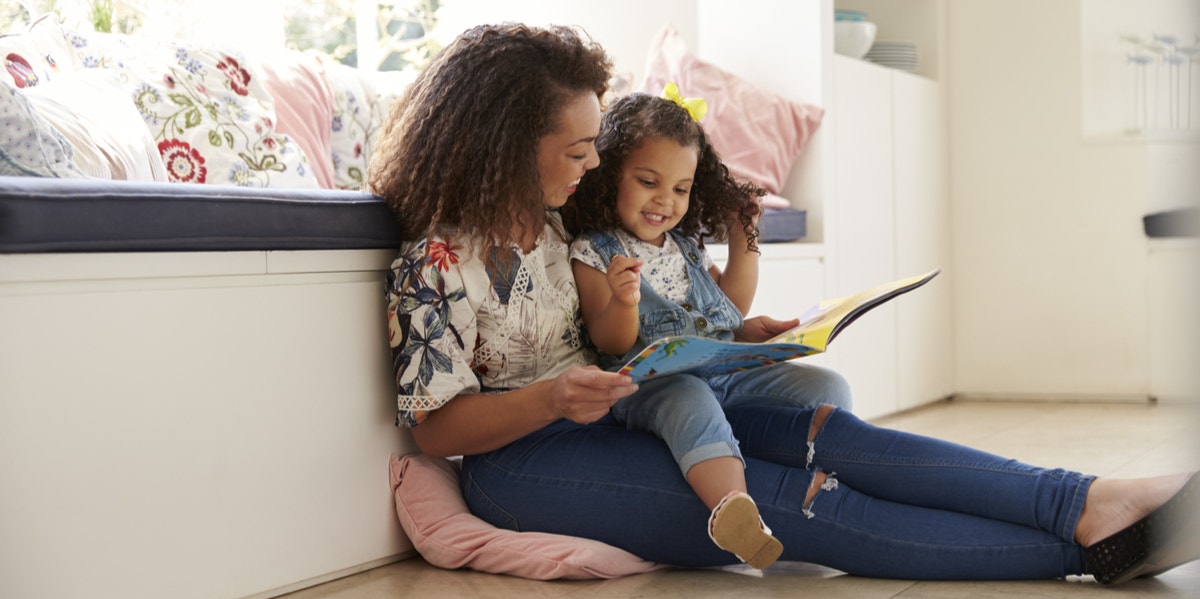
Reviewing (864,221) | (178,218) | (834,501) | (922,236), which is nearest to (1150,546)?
(834,501)

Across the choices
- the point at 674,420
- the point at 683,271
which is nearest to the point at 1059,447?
the point at 683,271

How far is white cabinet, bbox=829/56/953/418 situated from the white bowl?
8 cm

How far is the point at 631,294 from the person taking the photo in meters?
1.53

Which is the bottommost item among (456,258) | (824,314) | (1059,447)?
(1059,447)

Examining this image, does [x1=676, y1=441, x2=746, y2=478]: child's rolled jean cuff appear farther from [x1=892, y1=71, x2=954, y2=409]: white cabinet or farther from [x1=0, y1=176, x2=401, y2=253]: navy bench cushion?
[x1=892, y1=71, x2=954, y2=409]: white cabinet

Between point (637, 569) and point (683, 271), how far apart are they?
44 centimetres

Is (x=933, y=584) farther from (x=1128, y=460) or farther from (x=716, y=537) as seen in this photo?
(x=1128, y=460)

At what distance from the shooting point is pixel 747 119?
9.84 ft

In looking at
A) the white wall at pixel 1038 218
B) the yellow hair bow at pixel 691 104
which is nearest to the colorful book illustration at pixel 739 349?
the yellow hair bow at pixel 691 104

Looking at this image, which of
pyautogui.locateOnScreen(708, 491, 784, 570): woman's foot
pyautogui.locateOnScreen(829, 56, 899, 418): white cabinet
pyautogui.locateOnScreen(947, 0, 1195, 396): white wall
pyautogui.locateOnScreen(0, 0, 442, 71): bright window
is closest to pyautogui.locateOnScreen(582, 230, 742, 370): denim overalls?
pyautogui.locateOnScreen(708, 491, 784, 570): woman's foot

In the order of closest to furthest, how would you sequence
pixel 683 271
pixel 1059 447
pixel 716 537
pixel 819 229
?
pixel 716 537
pixel 683 271
pixel 1059 447
pixel 819 229

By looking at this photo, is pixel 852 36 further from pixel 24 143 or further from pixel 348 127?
pixel 24 143

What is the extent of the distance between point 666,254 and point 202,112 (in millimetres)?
881

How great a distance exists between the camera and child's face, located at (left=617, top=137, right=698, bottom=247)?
172 cm
